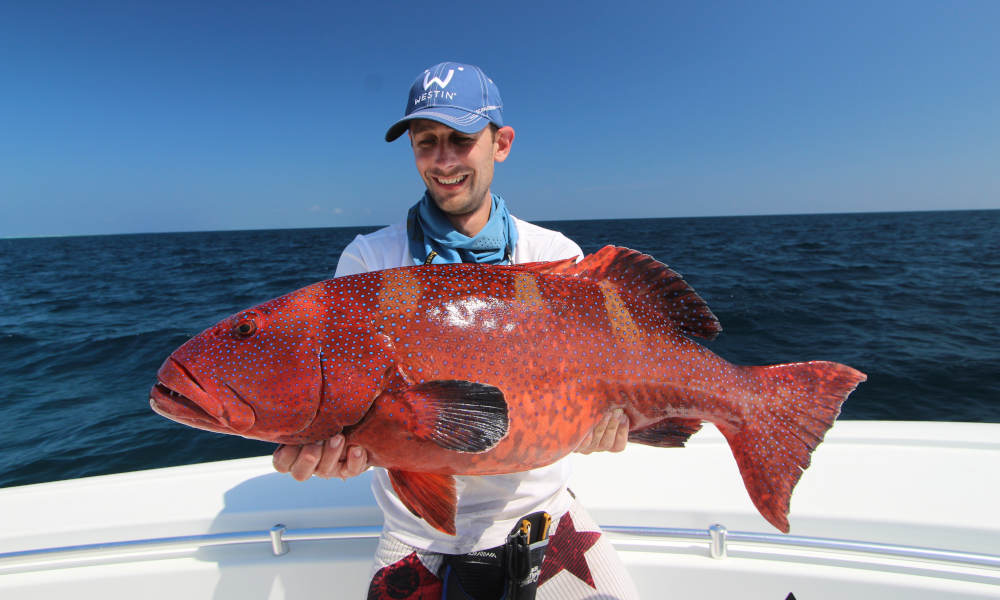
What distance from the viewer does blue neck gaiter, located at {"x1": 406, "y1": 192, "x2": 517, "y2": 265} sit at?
9.04 ft

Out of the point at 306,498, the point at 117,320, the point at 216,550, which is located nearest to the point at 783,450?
the point at 306,498

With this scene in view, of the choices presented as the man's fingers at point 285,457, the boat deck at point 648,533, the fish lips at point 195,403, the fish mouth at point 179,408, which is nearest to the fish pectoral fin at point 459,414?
the man's fingers at point 285,457

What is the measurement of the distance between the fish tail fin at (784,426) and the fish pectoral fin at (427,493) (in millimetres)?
1320

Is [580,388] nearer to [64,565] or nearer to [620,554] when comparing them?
[620,554]

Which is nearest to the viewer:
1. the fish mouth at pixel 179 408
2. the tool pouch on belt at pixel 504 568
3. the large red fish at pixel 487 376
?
the fish mouth at pixel 179 408

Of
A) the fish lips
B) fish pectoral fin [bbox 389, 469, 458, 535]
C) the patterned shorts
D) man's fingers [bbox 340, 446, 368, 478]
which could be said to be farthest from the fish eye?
the patterned shorts

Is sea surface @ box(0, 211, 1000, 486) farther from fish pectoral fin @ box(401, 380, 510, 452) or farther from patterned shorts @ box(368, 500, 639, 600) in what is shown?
fish pectoral fin @ box(401, 380, 510, 452)

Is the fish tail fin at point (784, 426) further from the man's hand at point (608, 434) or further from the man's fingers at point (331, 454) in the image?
the man's fingers at point (331, 454)

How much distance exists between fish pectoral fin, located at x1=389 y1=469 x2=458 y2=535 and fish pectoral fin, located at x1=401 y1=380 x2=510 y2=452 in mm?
253

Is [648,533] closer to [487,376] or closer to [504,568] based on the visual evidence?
[504,568]

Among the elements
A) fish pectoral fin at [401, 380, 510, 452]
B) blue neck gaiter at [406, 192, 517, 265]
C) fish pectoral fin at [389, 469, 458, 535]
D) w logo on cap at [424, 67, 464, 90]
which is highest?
w logo on cap at [424, 67, 464, 90]

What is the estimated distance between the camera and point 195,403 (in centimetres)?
179

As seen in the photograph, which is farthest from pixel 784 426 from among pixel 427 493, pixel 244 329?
pixel 244 329

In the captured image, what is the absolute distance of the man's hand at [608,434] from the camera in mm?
2229
